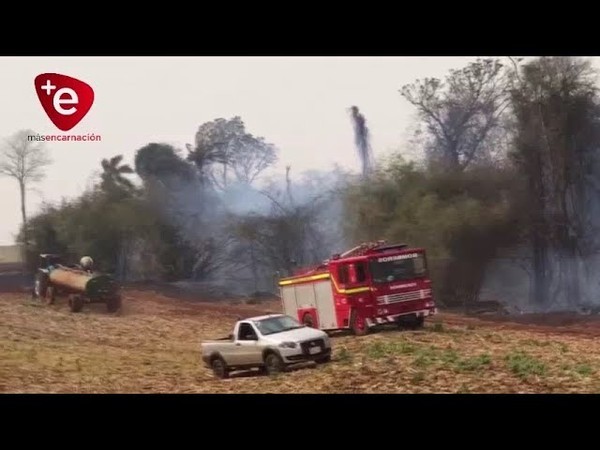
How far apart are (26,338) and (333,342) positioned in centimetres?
375

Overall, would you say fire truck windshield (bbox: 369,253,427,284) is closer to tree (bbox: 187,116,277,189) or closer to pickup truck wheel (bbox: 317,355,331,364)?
pickup truck wheel (bbox: 317,355,331,364)

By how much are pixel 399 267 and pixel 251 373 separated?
2225 millimetres

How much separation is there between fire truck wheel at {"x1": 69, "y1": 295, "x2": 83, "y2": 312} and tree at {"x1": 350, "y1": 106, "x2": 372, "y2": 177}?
3.89m

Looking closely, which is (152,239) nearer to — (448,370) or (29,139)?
(29,139)

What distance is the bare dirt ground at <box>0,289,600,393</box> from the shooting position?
12000mm

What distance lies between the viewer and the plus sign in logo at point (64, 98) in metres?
12.1

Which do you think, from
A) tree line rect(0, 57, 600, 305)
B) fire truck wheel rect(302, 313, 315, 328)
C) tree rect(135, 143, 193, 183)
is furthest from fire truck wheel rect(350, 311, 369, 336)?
tree rect(135, 143, 193, 183)

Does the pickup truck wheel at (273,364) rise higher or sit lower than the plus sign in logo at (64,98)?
lower

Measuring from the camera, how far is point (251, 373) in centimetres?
1245

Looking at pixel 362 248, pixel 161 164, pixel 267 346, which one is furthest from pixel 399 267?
pixel 161 164

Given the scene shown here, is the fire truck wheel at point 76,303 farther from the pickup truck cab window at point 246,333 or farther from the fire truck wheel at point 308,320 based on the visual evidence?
the fire truck wheel at point 308,320

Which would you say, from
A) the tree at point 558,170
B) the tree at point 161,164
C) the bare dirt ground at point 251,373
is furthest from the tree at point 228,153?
the tree at point 558,170
